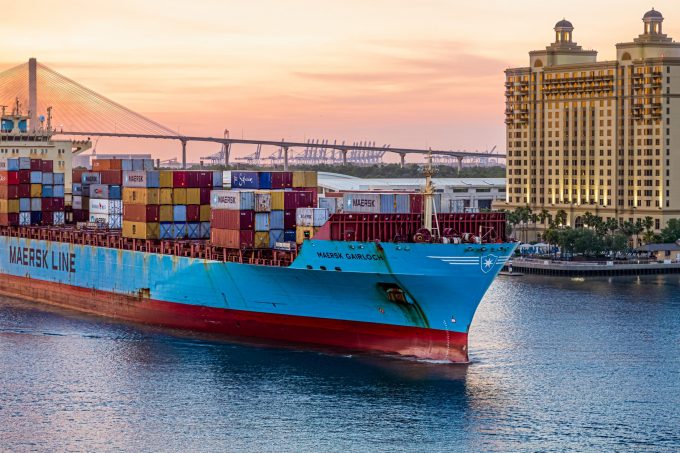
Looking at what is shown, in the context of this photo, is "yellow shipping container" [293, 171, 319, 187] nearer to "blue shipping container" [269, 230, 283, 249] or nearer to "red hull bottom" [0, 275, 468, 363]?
"blue shipping container" [269, 230, 283, 249]

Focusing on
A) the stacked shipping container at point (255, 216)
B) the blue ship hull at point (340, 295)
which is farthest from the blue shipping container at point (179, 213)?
the stacked shipping container at point (255, 216)

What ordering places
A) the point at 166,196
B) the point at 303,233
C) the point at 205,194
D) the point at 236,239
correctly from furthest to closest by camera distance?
the point at 205,194
the point at 166,196
the point at 236,239
the point at 303,233

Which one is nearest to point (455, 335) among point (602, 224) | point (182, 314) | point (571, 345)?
point (571, 345)

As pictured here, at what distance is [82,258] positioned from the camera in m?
57.6

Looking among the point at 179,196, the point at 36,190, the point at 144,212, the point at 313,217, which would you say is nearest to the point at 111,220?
the point at 36,190

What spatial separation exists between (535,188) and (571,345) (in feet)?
195

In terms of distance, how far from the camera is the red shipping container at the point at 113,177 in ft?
194

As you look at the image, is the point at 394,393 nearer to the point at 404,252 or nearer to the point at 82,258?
the point at 404,252

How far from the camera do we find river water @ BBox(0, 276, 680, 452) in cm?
3525

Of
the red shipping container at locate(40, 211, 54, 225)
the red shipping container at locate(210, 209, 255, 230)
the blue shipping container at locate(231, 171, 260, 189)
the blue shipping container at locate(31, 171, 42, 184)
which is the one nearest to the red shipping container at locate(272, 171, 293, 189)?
the blue shipping container at locate(231, 171, 260, 189)

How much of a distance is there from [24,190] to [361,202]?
72.3 feet

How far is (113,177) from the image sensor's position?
195 feet

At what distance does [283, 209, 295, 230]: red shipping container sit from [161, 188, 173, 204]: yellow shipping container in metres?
6.10

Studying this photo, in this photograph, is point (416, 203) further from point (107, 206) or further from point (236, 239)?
point (107, 206)
